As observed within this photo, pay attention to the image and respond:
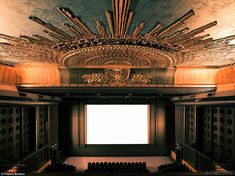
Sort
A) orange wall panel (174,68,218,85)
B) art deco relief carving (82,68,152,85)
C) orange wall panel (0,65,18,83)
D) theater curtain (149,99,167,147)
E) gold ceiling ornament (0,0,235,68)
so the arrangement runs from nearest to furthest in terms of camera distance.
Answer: gold ceiling ornament (0,0,235,68)
orange wall panel (0,65,18,83)
art deco relief carving (82,68,152,85)
orange wall panel (174,68,218,85)
theater curtain (149,99,167,147)

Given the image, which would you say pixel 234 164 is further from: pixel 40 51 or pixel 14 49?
pixel 14 49

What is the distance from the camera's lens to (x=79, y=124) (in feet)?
40.5

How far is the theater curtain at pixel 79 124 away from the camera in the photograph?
12.3 m

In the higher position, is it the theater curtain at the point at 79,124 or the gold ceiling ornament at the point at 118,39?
the gold ceiling ornament at the point at 118,39

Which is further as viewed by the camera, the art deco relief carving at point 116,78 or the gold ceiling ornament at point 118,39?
the art deco relief carving at point 116,78

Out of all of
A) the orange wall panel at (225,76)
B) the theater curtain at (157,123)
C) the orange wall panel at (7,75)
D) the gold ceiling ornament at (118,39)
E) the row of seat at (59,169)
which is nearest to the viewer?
the gold ceiling ornament at (118,39)

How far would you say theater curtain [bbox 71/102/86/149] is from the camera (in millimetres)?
12289

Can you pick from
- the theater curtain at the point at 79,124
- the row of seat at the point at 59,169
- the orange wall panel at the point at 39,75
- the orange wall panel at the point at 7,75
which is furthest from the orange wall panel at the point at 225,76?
the theater curtain at the point at 79,124

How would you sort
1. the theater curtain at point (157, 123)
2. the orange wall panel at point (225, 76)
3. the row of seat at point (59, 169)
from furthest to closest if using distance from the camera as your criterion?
1. the theater curtain at point (157, 123)
2. the row of seat at point (59, 169)
3. the orange wall panel at point (225, 76)

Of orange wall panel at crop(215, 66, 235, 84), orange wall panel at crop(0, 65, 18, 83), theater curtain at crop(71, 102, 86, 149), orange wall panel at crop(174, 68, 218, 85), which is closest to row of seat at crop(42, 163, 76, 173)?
theater curtain at crop(71, 102, 86, 149)

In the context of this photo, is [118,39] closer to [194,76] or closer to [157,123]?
[194,76]

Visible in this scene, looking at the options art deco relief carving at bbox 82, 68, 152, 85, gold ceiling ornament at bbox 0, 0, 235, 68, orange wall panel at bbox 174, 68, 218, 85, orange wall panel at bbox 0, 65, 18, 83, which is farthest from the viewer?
orange wall panel at bbox 174, 68, 218, 85

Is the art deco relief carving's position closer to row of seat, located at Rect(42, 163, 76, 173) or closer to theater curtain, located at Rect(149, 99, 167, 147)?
row of seat, located at Rect(42, 163, 76, 173)

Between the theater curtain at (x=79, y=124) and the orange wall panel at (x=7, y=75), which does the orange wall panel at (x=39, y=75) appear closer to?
the orange wall panel at (x=7, y=75)
